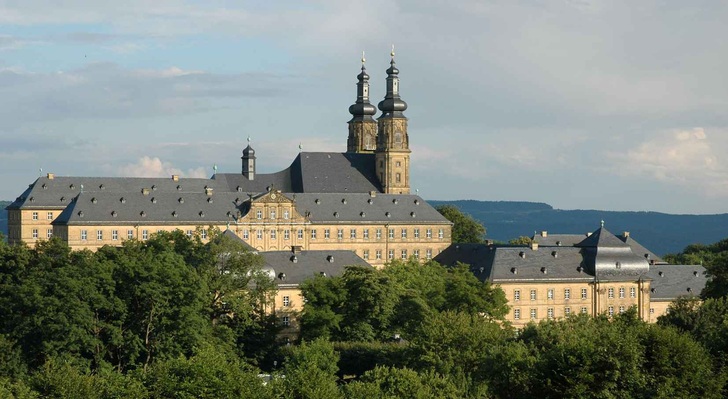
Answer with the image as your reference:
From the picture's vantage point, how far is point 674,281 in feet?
463

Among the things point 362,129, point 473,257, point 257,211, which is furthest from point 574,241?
point 362,129

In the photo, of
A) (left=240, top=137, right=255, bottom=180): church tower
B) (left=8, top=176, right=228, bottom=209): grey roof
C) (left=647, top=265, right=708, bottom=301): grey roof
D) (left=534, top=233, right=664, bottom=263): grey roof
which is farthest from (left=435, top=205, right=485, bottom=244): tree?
(left=647, top=265, right=708, bottom=301): grey roof

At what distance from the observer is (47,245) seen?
124 meters

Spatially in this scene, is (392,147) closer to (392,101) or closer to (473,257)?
(392,101)

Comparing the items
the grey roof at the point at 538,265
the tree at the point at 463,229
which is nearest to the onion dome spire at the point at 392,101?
the tree at the point at 463,229

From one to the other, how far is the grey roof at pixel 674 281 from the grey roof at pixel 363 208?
1223 inches

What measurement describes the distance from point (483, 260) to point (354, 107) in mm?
62294

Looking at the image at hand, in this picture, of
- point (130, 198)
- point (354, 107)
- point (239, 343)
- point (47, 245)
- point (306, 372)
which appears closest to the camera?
point (306, 372)

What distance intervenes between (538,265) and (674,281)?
12.8 metres

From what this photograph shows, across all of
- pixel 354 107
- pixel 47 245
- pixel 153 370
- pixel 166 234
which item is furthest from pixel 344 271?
pixel 354 107

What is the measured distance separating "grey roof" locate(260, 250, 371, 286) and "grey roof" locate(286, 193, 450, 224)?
28.7 meters

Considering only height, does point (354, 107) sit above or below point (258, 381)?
→ above

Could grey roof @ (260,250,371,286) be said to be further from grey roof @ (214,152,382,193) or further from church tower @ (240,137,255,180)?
church tower @ (240,137,255,180)

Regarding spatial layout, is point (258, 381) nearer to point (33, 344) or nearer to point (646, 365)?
point (646, 365)
